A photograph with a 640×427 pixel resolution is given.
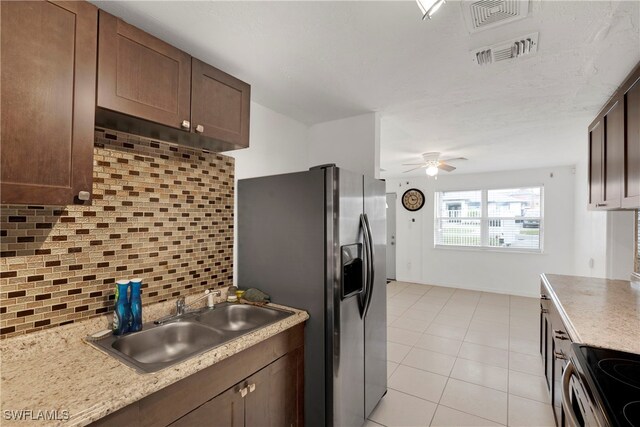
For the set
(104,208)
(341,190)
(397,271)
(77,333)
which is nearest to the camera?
(77,333)

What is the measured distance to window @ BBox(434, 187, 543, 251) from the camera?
5246 millimetres

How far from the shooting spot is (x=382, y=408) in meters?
2.23

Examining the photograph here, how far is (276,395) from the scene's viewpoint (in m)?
1.58

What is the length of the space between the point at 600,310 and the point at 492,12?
5.87 feet

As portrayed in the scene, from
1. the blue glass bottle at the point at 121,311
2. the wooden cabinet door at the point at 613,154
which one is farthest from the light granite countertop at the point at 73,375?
the wooden cabinet door at the point at 613,154

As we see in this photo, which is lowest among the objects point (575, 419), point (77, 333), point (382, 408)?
point (382, 408)

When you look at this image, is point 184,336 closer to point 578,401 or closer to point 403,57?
point 578,401

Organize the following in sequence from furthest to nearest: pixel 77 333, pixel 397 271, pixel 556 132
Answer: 1. pixel 397 271
2. pixel 556 132
3. pixel 77 333

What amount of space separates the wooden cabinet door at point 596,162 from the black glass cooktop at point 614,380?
1.58 meters

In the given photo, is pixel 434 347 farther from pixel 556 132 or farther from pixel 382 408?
pixel 556 132

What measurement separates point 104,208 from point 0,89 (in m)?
0.66

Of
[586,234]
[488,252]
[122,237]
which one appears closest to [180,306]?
[122,237]

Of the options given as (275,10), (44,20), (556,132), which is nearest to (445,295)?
(556,132)

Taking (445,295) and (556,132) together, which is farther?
(445,295)
